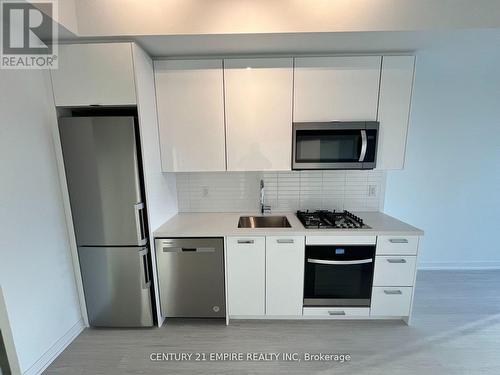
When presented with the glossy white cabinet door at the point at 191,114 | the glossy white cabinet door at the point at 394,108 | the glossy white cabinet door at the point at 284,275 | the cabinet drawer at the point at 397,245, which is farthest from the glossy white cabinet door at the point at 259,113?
the cabinet drawer at the point at 397,245

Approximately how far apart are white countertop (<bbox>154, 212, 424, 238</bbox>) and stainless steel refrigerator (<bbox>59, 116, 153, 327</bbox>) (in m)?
0.29

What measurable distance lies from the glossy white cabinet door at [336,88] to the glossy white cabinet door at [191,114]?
2.37 feet

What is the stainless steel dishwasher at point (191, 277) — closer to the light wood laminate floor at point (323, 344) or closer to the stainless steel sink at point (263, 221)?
the light wood laminate floor at point (323, 344)

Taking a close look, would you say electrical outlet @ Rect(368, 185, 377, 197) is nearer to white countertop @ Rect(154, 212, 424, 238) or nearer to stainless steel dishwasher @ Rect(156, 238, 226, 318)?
white countertop @ Rect(154, 212, 424, 238)

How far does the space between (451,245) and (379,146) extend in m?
1.95

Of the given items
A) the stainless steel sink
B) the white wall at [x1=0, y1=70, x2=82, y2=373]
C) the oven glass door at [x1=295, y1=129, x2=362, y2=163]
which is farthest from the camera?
the stainless steel sink

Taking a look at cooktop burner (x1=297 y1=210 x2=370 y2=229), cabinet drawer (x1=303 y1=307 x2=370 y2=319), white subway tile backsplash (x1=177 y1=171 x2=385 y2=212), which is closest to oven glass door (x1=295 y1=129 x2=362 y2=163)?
white subway tile backsplash (x1=177 y1=171 x2=385 y2=212)

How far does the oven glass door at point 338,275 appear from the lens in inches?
74.9

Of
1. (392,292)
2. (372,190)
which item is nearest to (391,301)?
(392,292)

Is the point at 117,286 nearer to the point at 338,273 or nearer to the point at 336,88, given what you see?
the point at 338,273

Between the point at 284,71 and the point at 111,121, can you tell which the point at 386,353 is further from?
the point at 111,121

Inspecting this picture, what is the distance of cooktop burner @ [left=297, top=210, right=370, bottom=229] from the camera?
196 cm

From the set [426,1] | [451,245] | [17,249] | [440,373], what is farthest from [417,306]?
[17,249]

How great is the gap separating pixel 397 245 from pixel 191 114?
2122 mm
